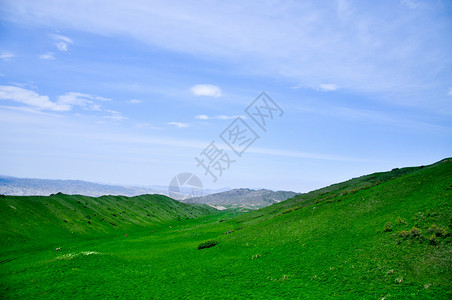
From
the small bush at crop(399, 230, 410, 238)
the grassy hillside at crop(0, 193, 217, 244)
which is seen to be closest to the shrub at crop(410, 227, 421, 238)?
the small bush at crop(399, 230, 410, 238)

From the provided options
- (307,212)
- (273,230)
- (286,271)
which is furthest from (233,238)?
(286,271)

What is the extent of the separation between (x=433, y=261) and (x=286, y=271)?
1673cm

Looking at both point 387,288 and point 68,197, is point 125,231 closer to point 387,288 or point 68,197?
point 68,197

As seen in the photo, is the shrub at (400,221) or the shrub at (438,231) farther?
the shrub at (400,221)

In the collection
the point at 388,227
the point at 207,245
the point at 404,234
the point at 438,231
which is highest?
the point at 438,231

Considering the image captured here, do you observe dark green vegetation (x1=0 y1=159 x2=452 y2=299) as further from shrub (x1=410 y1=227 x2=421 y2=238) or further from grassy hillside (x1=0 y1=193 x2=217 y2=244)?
grassy hillside (x1=0 y1=193 x2=217 y2=244)

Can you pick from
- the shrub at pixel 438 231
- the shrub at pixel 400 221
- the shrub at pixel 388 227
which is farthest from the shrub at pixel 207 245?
the shrub at pixel 438 231

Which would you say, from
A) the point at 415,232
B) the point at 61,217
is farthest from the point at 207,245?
the point at 61,217

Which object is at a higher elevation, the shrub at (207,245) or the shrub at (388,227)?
the shrub at (388,227)

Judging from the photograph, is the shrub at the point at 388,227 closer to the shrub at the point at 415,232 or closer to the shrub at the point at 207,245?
the shrub at the point at 415,232

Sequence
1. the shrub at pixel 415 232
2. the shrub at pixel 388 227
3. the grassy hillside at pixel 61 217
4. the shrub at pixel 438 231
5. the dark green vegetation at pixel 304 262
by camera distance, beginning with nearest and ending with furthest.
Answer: the dark green vegetation at pixel 304 262, the shrub at pixel 438 231, the shrub at pixel 415 232, the shrub at pixel 388 227, the grassy hillside at pixel 61 217

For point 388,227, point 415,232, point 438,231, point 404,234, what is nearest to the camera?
point 438,231

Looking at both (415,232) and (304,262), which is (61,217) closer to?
(304,262)

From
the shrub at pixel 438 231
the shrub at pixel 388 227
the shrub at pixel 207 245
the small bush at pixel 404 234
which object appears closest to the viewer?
the shrub at pixel 438 231
